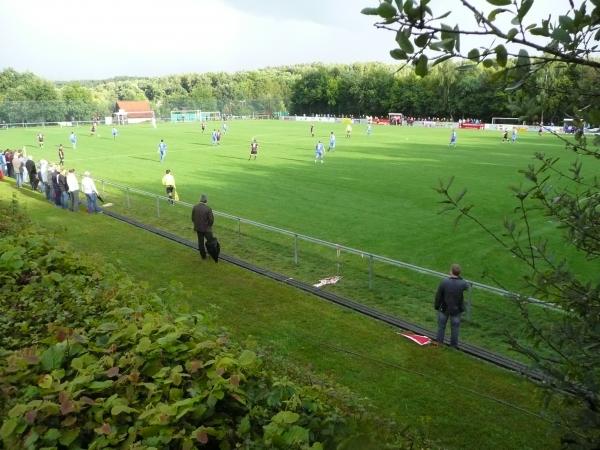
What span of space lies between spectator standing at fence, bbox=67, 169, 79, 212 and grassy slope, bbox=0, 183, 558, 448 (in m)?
6.61

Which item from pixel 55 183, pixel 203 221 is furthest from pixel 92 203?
pixel 203 221

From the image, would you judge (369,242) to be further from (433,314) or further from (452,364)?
(452,364)

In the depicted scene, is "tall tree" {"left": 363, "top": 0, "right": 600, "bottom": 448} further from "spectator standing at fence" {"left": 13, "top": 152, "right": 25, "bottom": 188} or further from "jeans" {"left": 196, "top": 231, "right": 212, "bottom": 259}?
"spectator standing at fence" {"left": 13, "top": 152, "right": 25, "bottom": 188}

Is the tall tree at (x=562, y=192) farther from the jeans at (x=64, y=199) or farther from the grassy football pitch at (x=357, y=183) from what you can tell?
the jeans at (x=64, y=199)

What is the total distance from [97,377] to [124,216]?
16414mm

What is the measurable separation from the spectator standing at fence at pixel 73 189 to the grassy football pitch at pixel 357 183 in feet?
15.8

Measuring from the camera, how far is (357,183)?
2650 cm

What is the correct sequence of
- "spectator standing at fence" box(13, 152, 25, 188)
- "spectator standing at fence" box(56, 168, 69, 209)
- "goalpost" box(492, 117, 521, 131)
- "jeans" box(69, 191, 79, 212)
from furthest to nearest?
1. "goalpost" box(492, 117, 521, 131)
2. "spectator standing at fence" box(13, 152, 25, 188)
3. "jeans" box(69, 191, 79, 212)
4. "spectator standing at fence" box(56, 168, 69, 209)

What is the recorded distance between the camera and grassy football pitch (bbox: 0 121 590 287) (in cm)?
1600

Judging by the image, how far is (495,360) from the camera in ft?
29.2

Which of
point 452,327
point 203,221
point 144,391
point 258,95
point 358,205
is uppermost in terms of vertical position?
point 258,95

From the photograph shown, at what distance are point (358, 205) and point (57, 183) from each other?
12126 mm

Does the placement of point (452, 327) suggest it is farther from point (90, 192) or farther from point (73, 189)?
point (73, 189)

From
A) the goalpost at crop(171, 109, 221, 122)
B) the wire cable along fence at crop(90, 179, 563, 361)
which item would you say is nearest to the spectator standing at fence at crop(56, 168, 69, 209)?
the wire cable along fence at crop(90, 179, 563, 361)
